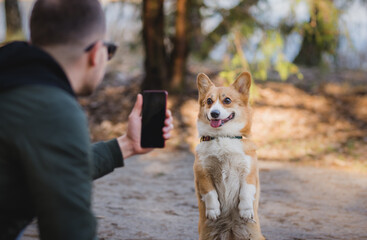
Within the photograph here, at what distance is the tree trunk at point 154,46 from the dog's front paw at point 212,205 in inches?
278

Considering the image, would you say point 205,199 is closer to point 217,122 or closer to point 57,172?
point 217,122

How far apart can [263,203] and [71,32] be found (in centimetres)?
379

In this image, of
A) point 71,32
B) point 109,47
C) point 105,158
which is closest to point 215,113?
point 105,158

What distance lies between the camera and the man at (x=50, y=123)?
117cm

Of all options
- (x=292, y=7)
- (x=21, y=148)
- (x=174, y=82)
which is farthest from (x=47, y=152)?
(x=174, y=82)

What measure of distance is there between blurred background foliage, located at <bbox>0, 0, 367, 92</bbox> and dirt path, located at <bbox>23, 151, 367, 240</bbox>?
2282 mm

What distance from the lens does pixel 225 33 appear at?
31.4 feet

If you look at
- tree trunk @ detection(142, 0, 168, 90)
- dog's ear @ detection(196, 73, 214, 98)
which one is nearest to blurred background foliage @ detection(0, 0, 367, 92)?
tree trunk @ detection(142, 0, 168, 90)

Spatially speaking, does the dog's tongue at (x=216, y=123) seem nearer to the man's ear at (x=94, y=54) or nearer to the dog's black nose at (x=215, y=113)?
the dog's black nose at (x=215, y=113)

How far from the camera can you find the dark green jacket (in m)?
1.17

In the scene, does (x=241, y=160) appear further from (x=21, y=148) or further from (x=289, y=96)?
(x=289, y=96)

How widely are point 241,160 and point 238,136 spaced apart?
9.8 inches

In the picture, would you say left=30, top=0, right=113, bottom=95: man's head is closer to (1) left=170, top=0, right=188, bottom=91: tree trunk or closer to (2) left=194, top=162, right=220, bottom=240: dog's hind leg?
(2) left=194, top=162, right=220, bottom=240: dog's hind leg

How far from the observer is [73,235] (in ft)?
3.95
